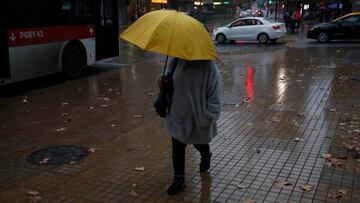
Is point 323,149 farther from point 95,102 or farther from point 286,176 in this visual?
point 95,102

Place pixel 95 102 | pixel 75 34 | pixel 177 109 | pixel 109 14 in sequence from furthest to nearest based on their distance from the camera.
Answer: pixel 109 14, pixel 75 34, pixel 95 102, pixel 177 109

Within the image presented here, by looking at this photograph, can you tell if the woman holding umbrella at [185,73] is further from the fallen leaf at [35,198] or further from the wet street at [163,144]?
the fallen leaf at [35,198]

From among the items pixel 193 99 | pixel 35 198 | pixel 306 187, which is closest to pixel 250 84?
pixel 306 187

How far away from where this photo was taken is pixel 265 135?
7434 mm

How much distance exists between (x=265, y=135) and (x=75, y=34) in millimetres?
7946

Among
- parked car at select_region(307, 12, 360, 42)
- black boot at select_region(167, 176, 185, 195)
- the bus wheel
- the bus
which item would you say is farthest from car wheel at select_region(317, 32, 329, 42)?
black boot at select_region(167, 176, 185, 195)

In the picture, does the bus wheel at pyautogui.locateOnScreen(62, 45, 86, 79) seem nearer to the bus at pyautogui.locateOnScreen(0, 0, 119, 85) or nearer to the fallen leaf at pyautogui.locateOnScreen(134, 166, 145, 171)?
the bus at pyautogui.locateOnScreen(0, 0, 119, 85)

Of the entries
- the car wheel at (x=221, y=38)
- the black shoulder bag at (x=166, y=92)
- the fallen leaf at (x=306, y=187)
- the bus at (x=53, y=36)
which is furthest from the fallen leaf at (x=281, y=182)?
the car wheel at (x=221, y=38)

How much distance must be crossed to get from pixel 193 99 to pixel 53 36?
8.75 meters

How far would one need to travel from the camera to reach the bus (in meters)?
11.2

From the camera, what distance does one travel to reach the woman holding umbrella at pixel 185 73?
459 centimetres

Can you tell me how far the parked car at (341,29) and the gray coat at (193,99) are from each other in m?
21.8

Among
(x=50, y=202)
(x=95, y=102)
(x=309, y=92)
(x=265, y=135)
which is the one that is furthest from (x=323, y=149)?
(x=95, y=102)

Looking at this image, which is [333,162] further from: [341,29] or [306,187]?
[341,29]
